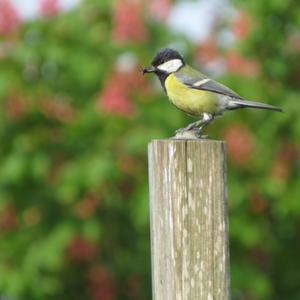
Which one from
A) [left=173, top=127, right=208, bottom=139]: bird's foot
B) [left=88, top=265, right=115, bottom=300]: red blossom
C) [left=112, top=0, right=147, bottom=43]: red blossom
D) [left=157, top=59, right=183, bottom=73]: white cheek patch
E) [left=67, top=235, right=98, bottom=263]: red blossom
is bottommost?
[left=88, top=265, right=115, bottom=300]: red blossom

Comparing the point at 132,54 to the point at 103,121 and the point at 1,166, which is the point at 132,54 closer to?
the point at 103,121

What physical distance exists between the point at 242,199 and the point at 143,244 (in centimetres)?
103

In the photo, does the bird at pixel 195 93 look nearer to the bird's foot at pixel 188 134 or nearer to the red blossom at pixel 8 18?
the bird's foot at pixel 188 134

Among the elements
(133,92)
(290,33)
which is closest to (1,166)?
(133,92)

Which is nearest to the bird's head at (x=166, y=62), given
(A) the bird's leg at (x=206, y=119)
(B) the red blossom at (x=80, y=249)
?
(A) the bird's leg at (x=206, y=119)

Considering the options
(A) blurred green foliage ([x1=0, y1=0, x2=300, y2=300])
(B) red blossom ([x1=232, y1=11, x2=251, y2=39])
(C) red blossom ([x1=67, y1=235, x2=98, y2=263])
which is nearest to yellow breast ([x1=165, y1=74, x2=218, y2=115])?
(A) blurred green foliage ([x1=0, y1=0, x2=300, y2=300])

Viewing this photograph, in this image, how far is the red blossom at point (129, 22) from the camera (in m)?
9.13

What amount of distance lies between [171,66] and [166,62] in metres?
0.05

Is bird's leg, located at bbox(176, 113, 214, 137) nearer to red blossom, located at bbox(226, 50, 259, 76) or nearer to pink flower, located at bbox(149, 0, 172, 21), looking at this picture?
red blossom, located at bbox(226, 50, 259, 76)

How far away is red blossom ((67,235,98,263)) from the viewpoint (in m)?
9.05

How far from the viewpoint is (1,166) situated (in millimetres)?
8789

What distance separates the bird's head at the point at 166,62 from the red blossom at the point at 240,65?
4430mm

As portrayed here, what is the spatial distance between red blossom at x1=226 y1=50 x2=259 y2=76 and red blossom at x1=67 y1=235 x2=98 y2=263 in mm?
1792

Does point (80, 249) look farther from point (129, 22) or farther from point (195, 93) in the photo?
point (195, 93)
